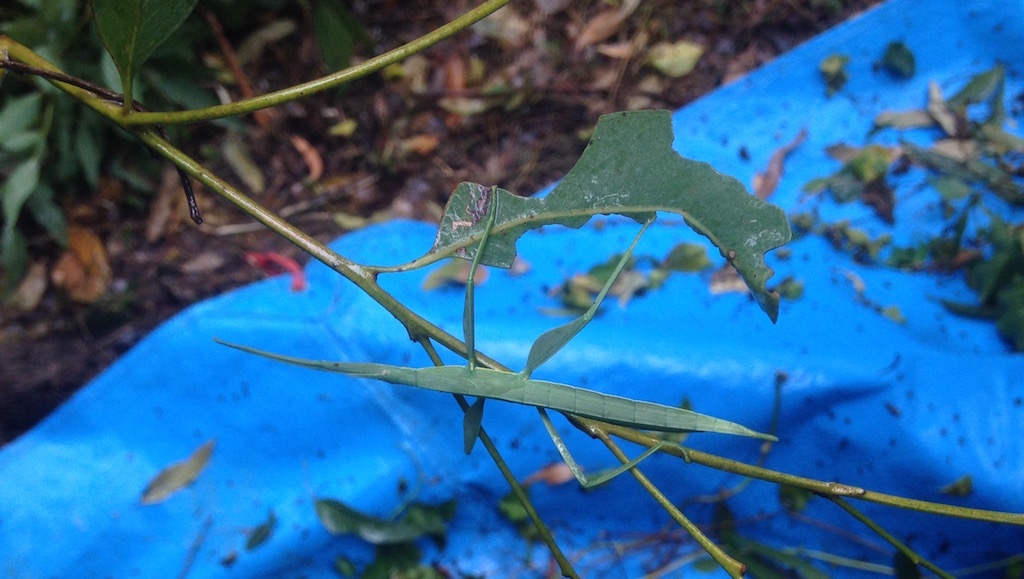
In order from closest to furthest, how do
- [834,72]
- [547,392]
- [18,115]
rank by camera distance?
[547,392] < [18,115] < [834,72]

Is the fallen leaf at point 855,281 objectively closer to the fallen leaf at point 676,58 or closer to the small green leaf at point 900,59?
the small green leaf at point 900,59

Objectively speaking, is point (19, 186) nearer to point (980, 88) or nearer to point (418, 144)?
point (418, 144)

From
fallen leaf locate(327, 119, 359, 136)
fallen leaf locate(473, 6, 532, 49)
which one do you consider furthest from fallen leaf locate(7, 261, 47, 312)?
fallen leaf locate(473, 6, 532, 49)

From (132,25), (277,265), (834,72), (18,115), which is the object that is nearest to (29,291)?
(18,115)

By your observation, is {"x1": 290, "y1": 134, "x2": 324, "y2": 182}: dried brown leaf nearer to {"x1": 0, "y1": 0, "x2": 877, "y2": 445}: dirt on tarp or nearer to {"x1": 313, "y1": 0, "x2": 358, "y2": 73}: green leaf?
{"x1": 0, "y1": 0, "x2": 877, "y2": 445}: dirt on tarp

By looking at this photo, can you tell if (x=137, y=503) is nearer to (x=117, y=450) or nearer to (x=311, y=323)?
(x=117, y=450)

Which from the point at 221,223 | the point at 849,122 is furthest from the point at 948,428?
the point at 221,223
